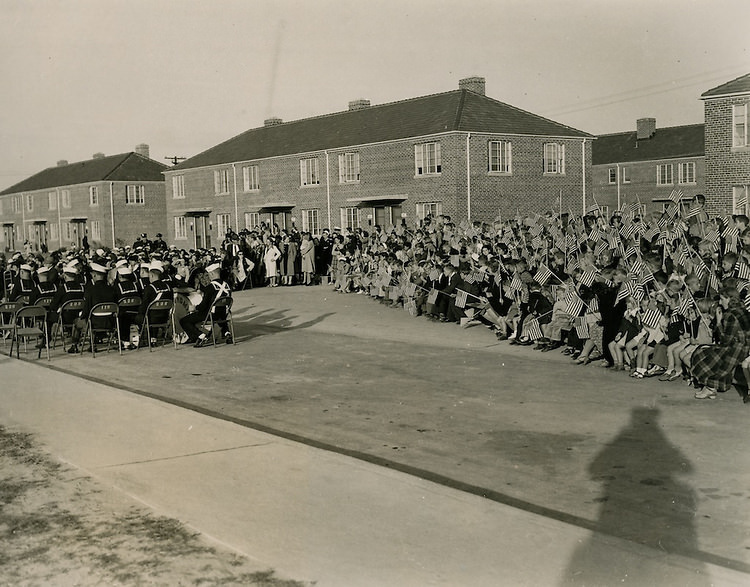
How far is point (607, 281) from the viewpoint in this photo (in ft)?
40.0

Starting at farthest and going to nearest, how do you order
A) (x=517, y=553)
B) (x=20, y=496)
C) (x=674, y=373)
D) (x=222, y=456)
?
1. (x=674, y=373)
2. (x=222, y=456)
3. (x=20, y=496)
4. (x=517, y=553)

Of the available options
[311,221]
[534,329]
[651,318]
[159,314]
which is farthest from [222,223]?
[651,318]

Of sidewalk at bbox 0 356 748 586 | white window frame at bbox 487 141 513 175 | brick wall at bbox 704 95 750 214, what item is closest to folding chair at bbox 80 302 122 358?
sidewalk at bbox 0 356 748 586

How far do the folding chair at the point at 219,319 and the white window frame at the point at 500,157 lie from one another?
2433 centimetres

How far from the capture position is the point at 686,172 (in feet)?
189

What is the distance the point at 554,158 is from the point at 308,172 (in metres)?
13.6

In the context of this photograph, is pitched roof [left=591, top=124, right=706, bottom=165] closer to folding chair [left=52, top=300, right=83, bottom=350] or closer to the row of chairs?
the row of chairs

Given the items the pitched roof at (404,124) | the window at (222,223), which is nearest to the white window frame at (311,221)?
the pitched roof at (404,124)

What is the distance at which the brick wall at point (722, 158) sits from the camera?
101ft

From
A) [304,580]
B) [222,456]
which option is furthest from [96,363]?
[304,580]

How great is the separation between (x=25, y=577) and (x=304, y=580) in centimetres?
169

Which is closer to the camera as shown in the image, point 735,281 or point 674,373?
point 735,281

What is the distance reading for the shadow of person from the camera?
484 centimetres

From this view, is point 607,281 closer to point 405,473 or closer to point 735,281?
point 735,281
